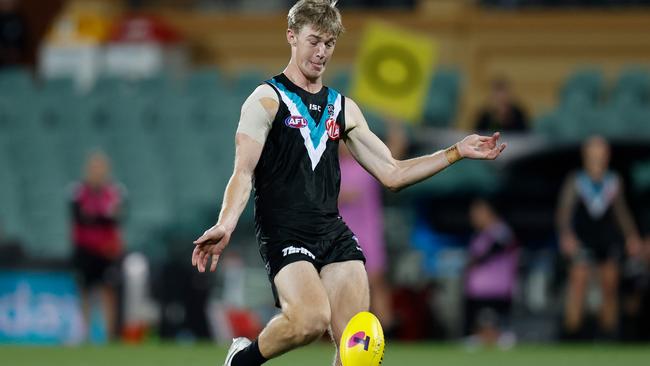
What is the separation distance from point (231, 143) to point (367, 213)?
404 centimetres

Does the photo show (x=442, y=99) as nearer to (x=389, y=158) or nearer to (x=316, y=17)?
(x=389, y=158)

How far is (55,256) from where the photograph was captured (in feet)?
49.7

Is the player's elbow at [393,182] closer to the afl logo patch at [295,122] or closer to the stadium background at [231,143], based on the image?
the afl logo patch at [295,122]

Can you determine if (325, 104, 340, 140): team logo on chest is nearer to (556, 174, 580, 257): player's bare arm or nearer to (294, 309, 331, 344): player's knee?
(294, 309, 331, 344): player's knee

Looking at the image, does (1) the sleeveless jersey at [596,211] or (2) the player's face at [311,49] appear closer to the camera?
(2) the player's face at [311,49]

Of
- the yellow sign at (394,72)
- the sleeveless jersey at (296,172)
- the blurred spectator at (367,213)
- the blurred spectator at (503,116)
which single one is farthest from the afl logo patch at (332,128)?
the blurred spectator at (503,116)

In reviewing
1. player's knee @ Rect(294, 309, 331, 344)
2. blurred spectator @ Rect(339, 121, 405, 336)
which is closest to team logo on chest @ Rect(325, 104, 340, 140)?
player's knee @ Rect(294, 309, 331, 344)

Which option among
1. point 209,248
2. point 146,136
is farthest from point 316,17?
point 146,136

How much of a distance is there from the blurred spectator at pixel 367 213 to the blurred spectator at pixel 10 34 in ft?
27.0

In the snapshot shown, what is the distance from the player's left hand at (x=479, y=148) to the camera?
634 cm

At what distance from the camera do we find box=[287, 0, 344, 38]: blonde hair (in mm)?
6305

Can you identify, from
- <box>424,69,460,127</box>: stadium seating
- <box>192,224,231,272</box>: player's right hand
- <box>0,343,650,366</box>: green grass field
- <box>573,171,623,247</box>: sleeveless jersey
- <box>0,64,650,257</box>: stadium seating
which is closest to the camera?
<box>192,224,231,272</box>: player's right hand

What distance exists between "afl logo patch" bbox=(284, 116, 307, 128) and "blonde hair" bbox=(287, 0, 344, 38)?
1.31ft

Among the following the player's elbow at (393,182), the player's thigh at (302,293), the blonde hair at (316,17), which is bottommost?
the player's thigh at (302,293)
